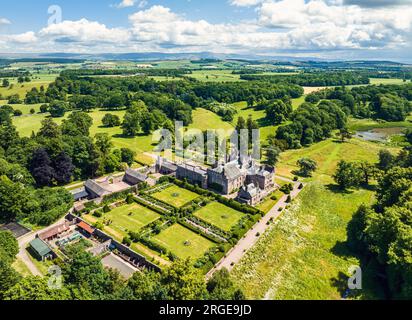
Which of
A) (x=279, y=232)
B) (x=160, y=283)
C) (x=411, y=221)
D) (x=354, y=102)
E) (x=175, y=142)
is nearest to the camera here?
(x=160, y=283)

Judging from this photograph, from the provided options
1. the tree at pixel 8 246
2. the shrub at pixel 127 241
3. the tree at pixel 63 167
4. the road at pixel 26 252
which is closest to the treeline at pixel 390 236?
the shrub at pixel 127 241

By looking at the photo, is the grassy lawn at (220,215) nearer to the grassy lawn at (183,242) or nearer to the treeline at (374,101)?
the grassy lawn at (183,242)

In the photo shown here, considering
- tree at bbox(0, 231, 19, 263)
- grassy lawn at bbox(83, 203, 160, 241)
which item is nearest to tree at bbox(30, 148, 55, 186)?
grassy lawn at bbox(83, 203, 160, 241)

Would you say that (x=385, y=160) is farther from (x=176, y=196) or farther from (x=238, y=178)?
(x=176, y=196)

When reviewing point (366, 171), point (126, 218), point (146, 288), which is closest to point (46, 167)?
point (126, 218)

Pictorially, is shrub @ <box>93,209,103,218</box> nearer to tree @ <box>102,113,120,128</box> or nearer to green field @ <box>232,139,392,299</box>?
green field @ <box>232,139,392,299</box>

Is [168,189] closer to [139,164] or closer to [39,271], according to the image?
[139,164]

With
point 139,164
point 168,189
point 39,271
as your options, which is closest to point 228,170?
point 168,189
